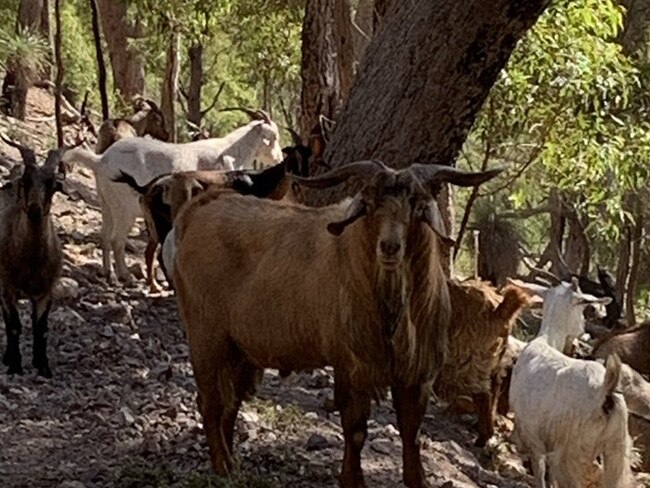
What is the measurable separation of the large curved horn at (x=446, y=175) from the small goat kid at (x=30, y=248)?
13.3 ft

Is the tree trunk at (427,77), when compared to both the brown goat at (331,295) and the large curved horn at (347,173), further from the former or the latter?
the large curved horn at (347,173)

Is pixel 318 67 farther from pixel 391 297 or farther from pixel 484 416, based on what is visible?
pixel 391 297

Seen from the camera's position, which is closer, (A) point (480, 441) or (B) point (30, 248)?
(B) point (30, 248)

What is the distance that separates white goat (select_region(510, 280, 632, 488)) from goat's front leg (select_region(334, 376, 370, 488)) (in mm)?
2255

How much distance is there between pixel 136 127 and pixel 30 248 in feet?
26.8

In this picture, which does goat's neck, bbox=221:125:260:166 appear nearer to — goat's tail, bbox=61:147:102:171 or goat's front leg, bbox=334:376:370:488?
goat's tail, bbox=61:147:102:171

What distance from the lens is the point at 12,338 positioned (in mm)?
8750

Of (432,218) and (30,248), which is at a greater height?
(432,218)

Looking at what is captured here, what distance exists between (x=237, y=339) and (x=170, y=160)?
6.69 metres

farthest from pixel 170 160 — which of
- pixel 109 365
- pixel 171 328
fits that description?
pixel 109 365

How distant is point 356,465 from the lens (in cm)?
586

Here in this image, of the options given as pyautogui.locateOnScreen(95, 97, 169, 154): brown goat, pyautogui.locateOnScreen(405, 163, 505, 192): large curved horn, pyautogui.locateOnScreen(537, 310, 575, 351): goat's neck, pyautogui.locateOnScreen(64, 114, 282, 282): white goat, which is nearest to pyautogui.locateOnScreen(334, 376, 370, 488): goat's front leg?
pyautogui.locateOnScreen(405, 163, 505, 192): large curved horn

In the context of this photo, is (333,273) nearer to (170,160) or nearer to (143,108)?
(170,160)

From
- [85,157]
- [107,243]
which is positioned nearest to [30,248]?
[107,243]
